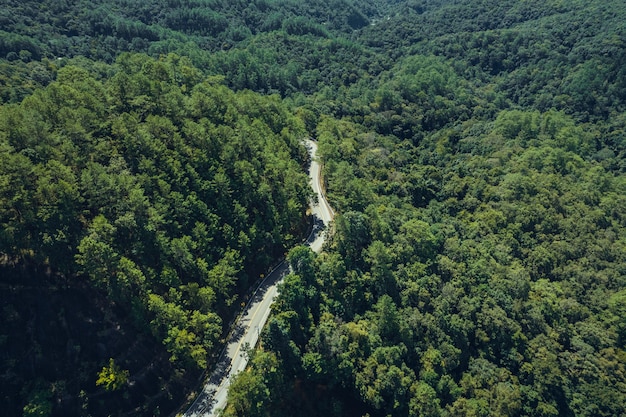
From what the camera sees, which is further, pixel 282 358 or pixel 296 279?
pixel 296 279

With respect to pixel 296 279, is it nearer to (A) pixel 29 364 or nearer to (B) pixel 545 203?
(A) pixel 29 364

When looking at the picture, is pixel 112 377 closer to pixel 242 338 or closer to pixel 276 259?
pixel 242 338

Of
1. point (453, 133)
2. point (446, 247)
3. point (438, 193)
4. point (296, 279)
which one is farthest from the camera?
point (453, 133)

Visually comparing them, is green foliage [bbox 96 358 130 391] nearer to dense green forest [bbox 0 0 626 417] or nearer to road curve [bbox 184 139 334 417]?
dense green forest [bbox 0 0 626 417]

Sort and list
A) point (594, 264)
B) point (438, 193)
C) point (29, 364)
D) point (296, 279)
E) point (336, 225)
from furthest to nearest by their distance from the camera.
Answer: point (438, 193) < point (594, 264) < point (336, 225) < point (296, 279) < point (29, 364)

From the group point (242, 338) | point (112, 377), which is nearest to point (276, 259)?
point (242, 338)

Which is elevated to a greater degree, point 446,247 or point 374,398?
point 446,247

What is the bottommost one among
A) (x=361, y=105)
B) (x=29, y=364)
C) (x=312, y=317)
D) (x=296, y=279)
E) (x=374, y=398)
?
(x=29, y=364)

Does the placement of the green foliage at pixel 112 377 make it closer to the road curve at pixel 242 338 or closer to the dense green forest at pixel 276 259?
the dense green forest at pixel 276 259

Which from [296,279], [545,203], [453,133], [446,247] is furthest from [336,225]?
[453,133]
